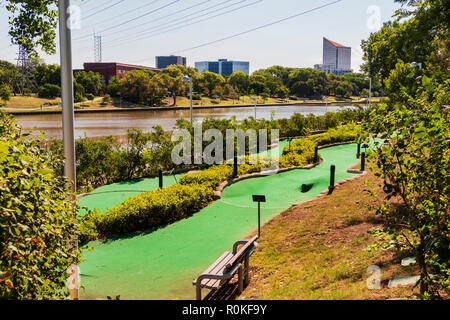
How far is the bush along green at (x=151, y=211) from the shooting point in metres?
8.22

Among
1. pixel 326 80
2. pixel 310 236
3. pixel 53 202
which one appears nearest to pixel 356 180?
pixel 310 236

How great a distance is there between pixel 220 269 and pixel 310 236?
8.88 ft

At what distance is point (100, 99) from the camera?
82562 millimetres

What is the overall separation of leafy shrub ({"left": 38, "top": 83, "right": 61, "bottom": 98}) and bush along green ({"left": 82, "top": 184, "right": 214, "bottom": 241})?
7226 centimetres

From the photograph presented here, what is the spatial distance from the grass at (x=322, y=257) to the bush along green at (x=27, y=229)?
→ 2675 mm

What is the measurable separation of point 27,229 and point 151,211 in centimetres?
663

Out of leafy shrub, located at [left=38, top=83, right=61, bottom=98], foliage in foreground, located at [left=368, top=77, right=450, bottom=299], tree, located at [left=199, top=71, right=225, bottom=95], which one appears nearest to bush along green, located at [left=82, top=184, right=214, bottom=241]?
foliage in foreground, located at [left=368, top=77, right=450, bottom=299]

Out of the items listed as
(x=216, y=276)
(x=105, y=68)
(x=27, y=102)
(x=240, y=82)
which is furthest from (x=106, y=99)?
(x=216, y=276)

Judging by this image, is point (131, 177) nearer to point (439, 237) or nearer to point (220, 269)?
point (220, 269)

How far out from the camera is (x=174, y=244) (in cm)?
775

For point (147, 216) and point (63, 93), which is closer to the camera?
point (63, 93)

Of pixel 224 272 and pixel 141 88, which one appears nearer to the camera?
pixel 224 272

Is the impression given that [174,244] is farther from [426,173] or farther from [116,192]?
[426,173]

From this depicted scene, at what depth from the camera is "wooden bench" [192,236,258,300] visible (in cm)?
492
